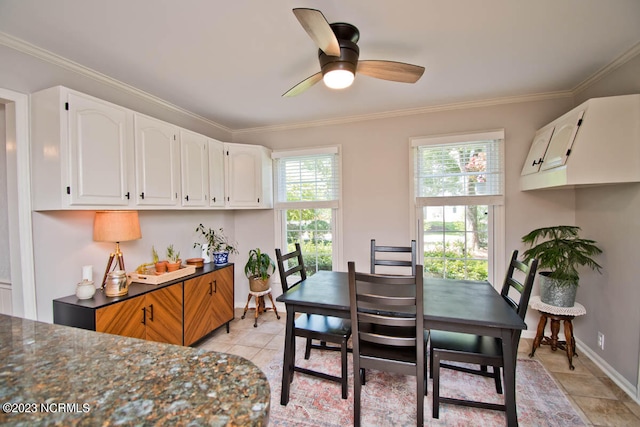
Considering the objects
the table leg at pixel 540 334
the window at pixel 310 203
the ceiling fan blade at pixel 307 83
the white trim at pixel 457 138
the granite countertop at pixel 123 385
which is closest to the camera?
the granite countertop at pixel 123 385

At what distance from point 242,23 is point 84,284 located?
2158 mm

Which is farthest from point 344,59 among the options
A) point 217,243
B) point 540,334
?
point 540,334

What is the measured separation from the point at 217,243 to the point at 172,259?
29.0 inches

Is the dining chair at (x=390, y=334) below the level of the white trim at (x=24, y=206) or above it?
below

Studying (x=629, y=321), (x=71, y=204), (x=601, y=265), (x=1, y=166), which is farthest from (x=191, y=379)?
(x=601, y=265)

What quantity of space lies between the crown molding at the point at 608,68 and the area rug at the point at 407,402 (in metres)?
2.58

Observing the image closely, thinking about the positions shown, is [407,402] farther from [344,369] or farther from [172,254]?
[172,254]

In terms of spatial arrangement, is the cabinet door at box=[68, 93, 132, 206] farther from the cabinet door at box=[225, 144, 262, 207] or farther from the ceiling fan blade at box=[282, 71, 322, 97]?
the ceiling fan blade at box=[282, 71, 322, 97]

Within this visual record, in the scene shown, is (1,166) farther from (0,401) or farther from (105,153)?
(0,401)

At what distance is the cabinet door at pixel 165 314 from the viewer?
2307 millimetres

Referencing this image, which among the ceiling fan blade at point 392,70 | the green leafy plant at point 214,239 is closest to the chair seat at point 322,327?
the green leafy plant at point 214,239

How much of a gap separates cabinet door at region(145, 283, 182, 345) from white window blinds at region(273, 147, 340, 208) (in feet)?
5.77

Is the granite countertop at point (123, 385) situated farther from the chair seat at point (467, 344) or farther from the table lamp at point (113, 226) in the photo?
the chair seat at point (467, 344)

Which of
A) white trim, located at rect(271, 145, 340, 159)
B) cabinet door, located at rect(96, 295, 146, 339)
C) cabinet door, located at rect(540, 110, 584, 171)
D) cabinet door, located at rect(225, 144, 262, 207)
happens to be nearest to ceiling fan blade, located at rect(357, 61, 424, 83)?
cabinet door, located at rect(540, 110, 584, 171)
